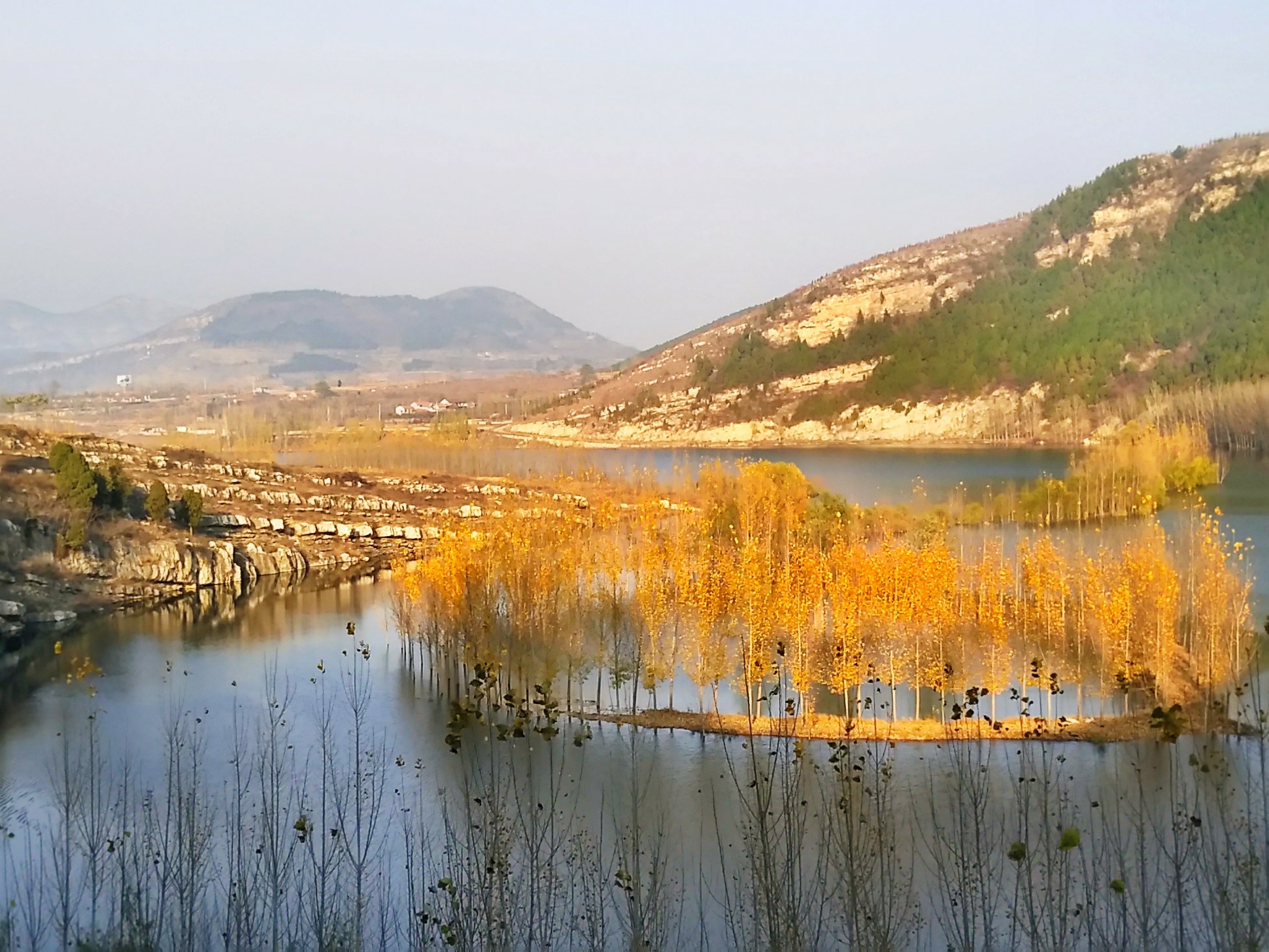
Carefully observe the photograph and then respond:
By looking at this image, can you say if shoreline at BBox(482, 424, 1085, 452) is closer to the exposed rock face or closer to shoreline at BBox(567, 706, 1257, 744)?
the exposed rock face

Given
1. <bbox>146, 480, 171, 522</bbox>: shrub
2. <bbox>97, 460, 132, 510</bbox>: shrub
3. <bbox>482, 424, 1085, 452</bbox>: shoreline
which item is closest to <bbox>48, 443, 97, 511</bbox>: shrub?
<bbox>97, 460, 132, 510</bbox>: shrub

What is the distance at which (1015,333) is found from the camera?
276ft

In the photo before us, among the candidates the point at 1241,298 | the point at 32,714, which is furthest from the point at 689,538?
the point at 1241,298

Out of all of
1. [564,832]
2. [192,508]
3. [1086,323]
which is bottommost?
[564,832]

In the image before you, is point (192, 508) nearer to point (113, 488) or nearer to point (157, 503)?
point (157, 503)

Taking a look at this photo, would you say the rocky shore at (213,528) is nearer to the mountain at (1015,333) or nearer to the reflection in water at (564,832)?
the reflection in water at (564,832)

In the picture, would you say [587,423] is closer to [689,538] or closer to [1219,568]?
[689,538]

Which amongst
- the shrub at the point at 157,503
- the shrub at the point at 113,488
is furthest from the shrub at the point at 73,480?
the shrub at the point at 157,503

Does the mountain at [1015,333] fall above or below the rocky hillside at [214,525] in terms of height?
above

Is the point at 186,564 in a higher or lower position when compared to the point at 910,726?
higher

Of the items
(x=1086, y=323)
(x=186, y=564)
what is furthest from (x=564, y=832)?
(x=1086, y=323)

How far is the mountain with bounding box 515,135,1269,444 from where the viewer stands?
7288 centimetres

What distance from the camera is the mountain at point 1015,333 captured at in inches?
2869

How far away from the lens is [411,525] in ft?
128
